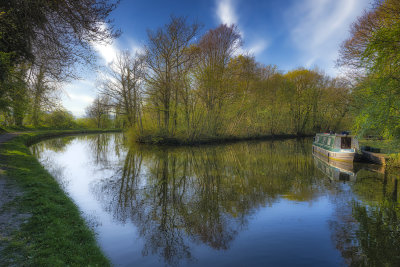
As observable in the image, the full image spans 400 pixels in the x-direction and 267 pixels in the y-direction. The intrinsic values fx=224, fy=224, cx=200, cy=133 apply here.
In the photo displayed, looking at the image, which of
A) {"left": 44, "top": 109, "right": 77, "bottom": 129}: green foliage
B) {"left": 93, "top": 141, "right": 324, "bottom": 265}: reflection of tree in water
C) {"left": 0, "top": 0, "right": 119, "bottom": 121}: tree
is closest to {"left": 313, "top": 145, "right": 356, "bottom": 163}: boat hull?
{"left": 93, "top": 141, "right": 324, "bottom": 265}: reflection of tree in water

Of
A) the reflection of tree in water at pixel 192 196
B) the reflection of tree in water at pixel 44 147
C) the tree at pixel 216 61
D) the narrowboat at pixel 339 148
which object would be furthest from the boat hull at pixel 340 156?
the reflection of tree in water at pixel 44 147

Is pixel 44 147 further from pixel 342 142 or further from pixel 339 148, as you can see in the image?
pixel 342 142

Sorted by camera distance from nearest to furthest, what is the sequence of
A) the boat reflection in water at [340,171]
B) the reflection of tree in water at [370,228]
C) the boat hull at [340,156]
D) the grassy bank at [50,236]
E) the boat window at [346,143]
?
the grassy bank at [50,236], the reflection of tree in water at [370,228], the boat reflection in water at [340,171], the boat hull at [340,156], the boat window at [346,143]

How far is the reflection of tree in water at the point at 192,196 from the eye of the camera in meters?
5.17

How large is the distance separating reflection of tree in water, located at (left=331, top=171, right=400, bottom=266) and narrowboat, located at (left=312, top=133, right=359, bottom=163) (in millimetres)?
5927

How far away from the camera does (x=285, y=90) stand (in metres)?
36.1

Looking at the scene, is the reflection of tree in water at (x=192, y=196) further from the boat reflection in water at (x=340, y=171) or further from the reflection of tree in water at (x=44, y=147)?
the reflection of tree in water at (x=44, y=147)

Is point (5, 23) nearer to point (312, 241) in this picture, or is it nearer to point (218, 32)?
point (312, 241)

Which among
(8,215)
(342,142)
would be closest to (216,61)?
(342,142)

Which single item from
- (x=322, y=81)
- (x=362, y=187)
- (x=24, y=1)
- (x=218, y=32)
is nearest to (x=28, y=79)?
(x=24, y=1)

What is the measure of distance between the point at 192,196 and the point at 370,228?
501 centimetres

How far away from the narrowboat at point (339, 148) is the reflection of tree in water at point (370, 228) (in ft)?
19.4

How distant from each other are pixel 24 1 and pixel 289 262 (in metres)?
8.68

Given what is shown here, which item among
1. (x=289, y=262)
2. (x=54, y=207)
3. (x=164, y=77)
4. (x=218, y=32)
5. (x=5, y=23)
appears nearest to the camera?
(x=289, y=262)
